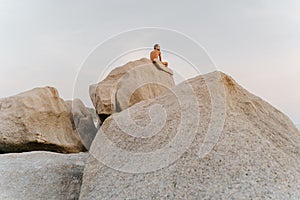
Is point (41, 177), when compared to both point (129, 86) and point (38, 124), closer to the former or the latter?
point (38, 124)

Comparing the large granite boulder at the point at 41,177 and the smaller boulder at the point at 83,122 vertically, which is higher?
the large granite boulder at the point at 41,177

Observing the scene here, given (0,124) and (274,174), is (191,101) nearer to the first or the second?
(274,174)

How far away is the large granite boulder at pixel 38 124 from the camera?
7.18m

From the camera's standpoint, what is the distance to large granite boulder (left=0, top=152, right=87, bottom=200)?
419 centimetres

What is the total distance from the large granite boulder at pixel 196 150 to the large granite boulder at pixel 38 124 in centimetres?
355

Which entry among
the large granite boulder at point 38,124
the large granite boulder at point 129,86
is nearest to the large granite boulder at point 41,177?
the large granite boulder at point 38,124

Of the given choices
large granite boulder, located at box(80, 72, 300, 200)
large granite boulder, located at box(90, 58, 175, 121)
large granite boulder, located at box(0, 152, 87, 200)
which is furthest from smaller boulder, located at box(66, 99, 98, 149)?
large granite boulder, located at box(80, 72, 300, 200)

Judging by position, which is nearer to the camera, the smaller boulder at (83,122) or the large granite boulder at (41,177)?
the large granite boulder at (41,177)

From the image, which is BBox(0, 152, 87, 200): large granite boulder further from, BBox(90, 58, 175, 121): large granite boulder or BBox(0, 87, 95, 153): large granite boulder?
BBox(90, 58, 175, 121): large granite boulder

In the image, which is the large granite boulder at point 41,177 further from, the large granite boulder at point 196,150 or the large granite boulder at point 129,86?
the large granite boulder at point 129,86

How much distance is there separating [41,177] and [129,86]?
366 centimetres

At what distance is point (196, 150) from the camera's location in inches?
135

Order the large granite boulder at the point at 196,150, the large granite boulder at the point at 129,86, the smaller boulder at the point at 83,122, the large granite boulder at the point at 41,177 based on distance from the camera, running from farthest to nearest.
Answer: the smaller boulder at the point at 83,122
the large granite boulder at the point at 129,86
the large granite boulder at the point at 41,177
the large granite boulder at the point at 196,150

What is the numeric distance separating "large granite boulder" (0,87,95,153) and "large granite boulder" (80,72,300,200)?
355 cm
